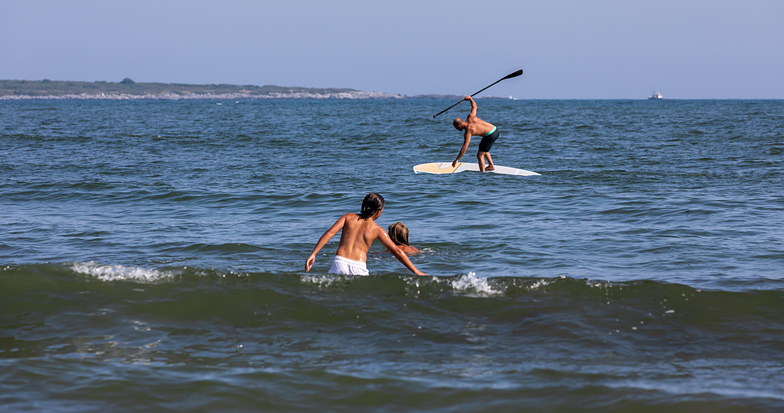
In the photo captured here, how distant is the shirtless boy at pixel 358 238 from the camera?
652 centimetres

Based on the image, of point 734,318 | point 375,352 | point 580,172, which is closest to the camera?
point 375,352

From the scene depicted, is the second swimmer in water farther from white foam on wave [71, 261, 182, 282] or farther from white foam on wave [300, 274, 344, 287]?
white foam on wave [71, 261, 182, 282]

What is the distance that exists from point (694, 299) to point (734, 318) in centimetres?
45

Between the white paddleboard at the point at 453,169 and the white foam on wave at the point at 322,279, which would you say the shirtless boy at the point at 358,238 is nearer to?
the white foam on wave at the point at 322,279

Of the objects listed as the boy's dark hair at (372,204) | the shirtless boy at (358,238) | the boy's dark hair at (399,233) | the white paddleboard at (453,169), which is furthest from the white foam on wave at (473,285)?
the white paddleboard at (453,169)

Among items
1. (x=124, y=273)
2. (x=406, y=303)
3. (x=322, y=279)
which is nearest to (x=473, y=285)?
(x=406, y=303)

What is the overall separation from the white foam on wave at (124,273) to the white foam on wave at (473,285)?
3324 millimetres

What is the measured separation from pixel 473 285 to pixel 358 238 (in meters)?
1.39

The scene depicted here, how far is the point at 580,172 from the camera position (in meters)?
16.9

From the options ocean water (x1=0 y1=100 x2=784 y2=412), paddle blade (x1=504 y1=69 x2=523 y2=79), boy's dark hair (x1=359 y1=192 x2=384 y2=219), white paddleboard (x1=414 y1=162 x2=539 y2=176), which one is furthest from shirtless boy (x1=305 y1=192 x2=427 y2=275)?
white paddleboard (x1=414 y1=162 x2=539 y2=176)

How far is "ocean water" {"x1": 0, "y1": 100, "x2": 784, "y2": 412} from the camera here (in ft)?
14.8

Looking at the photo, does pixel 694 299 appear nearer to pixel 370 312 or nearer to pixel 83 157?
pixel 370 312

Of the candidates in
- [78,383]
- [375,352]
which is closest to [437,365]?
[375,352]

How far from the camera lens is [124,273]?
7.20m
